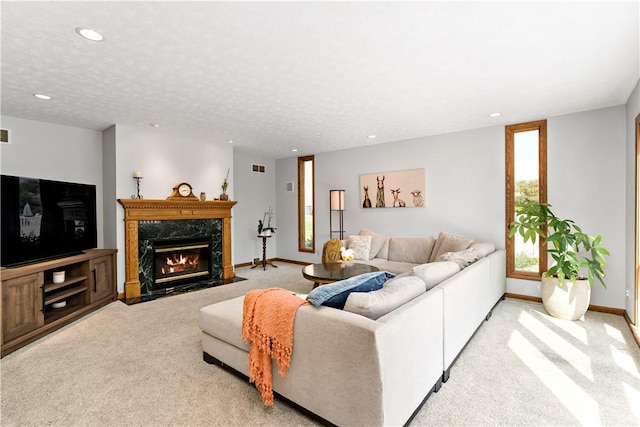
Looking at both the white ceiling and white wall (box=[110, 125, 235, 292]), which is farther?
white wall (box=[110, 125, 235, 292])

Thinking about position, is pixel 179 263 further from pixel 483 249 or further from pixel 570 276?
pixel 570 276

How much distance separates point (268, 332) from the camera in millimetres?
1919

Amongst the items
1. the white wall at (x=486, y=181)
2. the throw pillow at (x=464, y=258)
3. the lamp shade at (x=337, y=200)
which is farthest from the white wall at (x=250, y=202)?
the throw pillow at (x=464, y=258)

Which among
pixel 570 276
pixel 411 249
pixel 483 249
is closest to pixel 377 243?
pixel 411 249

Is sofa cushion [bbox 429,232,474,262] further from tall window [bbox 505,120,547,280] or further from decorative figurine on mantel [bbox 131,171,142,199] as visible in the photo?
decorative figurine on mantel [bbox 131,171,142,199]

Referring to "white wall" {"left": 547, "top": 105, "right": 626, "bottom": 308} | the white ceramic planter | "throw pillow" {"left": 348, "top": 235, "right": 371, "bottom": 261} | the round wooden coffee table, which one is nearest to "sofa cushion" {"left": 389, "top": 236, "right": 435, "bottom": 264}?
"throw pillow" {"left": 348, "top": 235, "right": 371, "bottom": 261}

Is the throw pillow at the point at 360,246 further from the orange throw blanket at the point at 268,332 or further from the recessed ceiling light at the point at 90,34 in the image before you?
the recessed ceiling light at the point at 90,34

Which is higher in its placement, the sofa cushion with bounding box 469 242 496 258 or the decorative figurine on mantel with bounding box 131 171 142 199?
the decorative figurine on mantel with bounding box 131 171 142 199

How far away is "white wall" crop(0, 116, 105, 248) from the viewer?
12.9ft

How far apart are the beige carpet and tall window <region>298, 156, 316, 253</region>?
150 inches

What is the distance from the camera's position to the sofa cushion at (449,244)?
4273 millimetres

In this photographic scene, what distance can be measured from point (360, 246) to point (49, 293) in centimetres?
423

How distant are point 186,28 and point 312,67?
1.03 m

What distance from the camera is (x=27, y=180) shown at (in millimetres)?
3246
